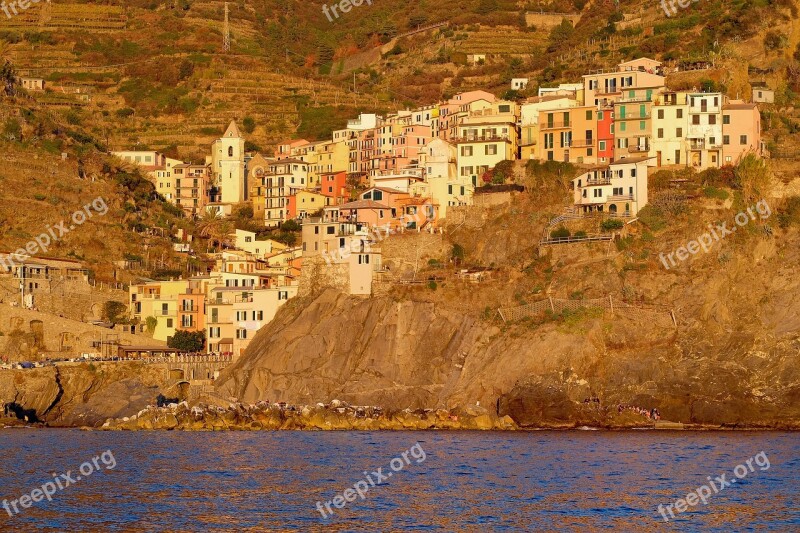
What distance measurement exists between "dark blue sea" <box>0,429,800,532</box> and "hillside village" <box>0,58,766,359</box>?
1966cm

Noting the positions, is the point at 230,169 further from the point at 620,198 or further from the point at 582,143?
the point at 620,198

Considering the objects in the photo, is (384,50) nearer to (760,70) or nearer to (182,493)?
(760,70)

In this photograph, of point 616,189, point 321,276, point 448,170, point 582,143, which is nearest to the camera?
point 616,189

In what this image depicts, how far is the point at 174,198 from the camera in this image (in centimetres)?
13400

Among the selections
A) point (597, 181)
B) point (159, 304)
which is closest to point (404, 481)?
point (597, 181)

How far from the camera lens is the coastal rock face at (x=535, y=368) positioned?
81.2 metres

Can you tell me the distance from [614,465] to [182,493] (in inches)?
764

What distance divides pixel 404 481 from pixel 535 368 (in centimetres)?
2393

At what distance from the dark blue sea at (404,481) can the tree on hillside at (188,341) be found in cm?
2071

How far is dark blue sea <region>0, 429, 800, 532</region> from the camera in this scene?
50.0 m

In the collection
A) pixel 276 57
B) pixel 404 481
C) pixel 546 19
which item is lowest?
pixel 404 481

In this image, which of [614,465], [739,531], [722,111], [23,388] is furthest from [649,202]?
[739,531]

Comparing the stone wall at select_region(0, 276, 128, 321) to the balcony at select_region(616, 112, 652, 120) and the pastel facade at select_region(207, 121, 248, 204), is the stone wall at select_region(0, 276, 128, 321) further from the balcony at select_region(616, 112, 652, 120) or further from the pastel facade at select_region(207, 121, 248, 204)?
the balcony at select_region(616, 112, 652, 120)

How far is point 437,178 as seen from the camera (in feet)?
343
